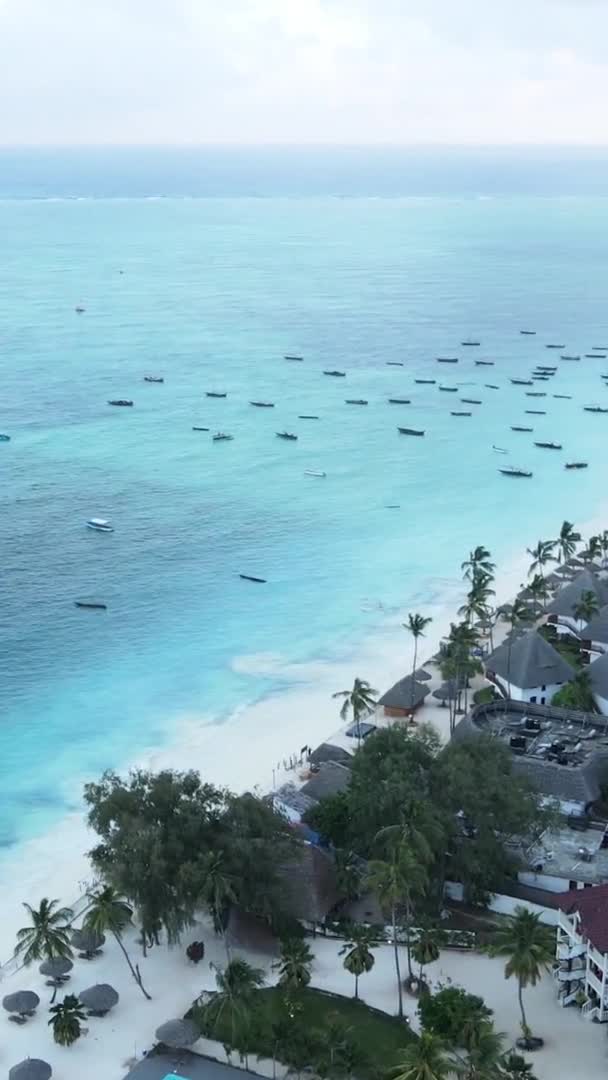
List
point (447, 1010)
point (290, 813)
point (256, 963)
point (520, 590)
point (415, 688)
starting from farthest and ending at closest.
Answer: point (520, 590)
point (415, 688)
point (290, 813)
point (256, 963)
point (447, 1010)

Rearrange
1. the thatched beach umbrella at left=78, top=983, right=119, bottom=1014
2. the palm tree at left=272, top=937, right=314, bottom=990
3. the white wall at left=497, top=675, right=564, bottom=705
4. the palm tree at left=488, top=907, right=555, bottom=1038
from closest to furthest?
the palm tree at left=488, top=907, right=555, bottom=1038, the palm tree at left=272, top=937, right=314, bottom=990, the thatched beach umbrella at left=78, top=983, right=119, bottom=1014, the white wall at left=497, top=675, right=564, bottom=705

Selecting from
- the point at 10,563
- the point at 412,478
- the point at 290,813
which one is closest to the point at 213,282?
the point at 412,478

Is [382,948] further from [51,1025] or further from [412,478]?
[412,478]

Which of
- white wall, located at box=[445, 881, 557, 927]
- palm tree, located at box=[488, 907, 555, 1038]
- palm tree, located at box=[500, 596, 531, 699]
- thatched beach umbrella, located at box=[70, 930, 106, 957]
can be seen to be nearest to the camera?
palm tree, located at box=[488, 907, 555, 1038]

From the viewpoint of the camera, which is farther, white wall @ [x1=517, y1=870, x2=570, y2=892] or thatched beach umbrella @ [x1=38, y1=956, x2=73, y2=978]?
white wall @ [x1=517, y1=870, x2=570, y2=892]

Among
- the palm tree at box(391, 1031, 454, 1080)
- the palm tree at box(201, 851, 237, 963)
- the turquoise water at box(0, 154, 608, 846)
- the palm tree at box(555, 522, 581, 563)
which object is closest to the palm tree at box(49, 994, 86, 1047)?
the palm tree at box(201, 851, 237, 963)

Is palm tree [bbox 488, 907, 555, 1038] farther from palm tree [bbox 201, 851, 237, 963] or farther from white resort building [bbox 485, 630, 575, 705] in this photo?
white resort building [bbox 485, 630, 575, 705]

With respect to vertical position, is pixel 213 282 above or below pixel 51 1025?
above
